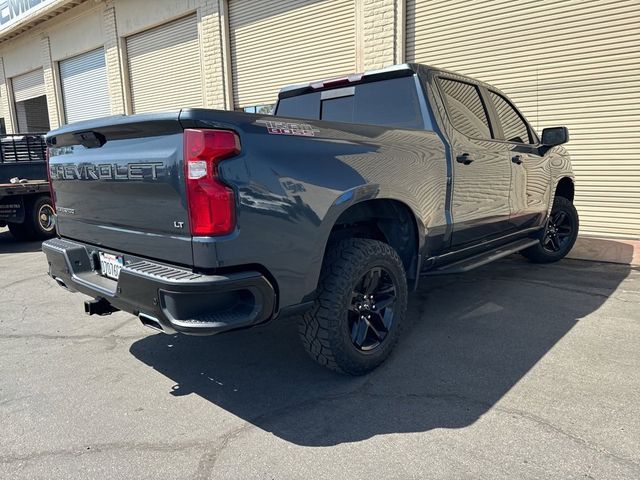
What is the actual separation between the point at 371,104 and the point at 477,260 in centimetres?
158

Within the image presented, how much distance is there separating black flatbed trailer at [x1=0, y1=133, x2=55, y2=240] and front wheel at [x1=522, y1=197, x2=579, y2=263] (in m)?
7.73

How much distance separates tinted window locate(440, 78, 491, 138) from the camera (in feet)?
12.7

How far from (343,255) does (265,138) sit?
87cm

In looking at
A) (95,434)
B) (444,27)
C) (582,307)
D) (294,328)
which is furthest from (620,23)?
(95,434)

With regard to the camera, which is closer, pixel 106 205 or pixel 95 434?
pixel 95 434

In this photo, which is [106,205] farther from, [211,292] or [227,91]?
[227,91]

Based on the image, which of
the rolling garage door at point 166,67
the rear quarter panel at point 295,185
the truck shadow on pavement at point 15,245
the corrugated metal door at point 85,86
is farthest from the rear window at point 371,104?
the corrugated metal door at point 85,86

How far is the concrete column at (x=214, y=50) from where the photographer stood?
39.4 ft

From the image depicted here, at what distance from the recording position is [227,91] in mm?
12250

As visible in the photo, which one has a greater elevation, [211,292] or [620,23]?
[620,23]

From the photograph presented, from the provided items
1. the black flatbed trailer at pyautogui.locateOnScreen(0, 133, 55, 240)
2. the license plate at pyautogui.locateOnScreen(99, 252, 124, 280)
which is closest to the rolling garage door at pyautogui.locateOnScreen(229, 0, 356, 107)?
the black flatbed trailer at pyautogui.locateOnScreen(0, 133, 55, 240)

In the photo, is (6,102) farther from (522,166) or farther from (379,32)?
(522,166)

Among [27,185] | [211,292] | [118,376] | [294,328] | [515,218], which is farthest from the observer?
[27,185]

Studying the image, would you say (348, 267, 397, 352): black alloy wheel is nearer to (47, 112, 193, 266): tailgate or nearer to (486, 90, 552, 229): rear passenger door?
(47, 112, 193, 266): tailgate
